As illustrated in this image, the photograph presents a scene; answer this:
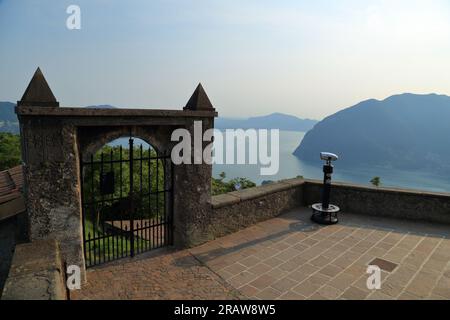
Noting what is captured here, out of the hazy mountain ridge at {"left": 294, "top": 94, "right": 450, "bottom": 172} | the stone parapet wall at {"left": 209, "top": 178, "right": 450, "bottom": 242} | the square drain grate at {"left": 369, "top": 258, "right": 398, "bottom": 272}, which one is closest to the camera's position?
the square drain grate at {"left": 369, "top": 258, "right": 398, "bottom": 272}

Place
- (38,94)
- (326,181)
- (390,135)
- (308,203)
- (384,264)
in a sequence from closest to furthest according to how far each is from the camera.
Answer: (38,94) → (384,264) → (326,181) → (308,203) → (390,135)

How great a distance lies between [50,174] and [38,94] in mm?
1129

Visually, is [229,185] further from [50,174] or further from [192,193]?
[50,174]

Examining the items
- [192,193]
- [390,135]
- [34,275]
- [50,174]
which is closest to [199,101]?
[192,193]

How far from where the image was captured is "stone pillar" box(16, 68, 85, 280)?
11.8 ft

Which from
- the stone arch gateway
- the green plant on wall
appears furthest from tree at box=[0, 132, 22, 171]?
the stone arch gateway

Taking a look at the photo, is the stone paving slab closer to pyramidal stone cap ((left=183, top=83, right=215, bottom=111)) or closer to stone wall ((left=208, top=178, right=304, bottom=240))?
stone wall ((left=208, top=178, right=304, bottom=240))

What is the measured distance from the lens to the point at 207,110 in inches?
207

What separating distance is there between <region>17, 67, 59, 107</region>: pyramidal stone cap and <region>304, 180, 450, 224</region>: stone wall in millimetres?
6961

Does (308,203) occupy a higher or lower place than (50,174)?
lower

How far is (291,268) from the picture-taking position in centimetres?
463

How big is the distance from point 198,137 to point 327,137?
189m
